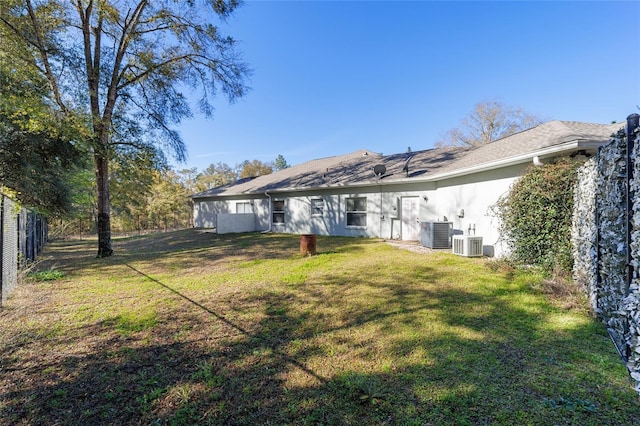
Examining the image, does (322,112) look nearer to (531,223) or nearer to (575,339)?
(531,223)

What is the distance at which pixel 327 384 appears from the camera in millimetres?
2348

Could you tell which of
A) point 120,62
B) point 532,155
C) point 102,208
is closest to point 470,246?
point 532,155

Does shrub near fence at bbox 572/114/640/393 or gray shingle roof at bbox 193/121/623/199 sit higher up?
gray shingle roof at bbox 193/121/623/199

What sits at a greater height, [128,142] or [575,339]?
[128,142]

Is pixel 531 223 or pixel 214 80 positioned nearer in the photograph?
pixel 531 223

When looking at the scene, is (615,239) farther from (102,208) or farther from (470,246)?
(102,208)

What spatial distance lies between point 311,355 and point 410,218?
8993 mm

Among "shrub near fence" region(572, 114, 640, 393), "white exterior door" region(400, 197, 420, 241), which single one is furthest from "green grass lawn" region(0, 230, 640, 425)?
"white exterior door" region(400, 197, 420, 241)

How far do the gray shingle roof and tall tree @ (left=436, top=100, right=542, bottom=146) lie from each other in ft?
51.2

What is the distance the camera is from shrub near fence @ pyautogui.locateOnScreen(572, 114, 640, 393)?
233 centimetres

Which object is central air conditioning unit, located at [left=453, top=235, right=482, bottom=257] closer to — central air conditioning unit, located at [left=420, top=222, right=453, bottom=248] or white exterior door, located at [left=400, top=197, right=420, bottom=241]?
central air conditioning unit, located at [left=420, top=222, right=453, bottom=248]

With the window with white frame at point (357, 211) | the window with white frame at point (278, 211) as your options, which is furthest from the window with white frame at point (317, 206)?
the window with white frame at point (278, 211)

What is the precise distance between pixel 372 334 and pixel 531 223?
446 centimetres

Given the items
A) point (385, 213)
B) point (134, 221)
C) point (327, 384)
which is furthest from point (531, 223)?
point (134, 221)
